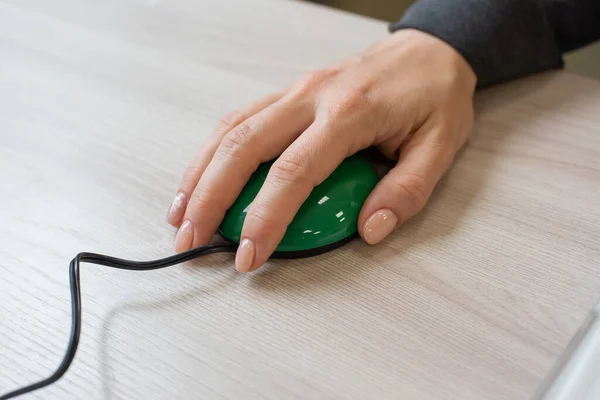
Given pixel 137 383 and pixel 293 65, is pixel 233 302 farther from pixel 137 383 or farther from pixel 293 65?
pixel 293 65

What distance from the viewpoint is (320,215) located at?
47 cm

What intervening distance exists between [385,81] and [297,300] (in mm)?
264

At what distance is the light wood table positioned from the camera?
1.28 ft

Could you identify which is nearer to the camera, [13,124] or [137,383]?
[137,383]

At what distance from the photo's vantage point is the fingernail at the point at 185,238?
0.47 metres

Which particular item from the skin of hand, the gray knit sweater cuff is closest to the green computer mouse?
the skin of hand

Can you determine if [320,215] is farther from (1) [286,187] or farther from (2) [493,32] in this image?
(2) [493,32]

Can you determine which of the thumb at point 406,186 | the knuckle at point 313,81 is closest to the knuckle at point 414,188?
the thumb at point 406,186

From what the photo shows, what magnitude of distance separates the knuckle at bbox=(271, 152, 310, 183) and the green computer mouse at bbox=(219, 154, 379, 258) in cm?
2

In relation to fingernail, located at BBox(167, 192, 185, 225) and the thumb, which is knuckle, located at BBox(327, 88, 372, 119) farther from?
fingernail, located at BBox(167, 192, 185, 225)

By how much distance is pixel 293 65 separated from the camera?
72cm

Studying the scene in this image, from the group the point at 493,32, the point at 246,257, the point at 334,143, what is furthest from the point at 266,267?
the point at 493,32

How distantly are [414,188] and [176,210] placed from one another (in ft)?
0.73

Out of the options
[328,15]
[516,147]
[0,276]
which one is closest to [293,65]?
[328,15]
